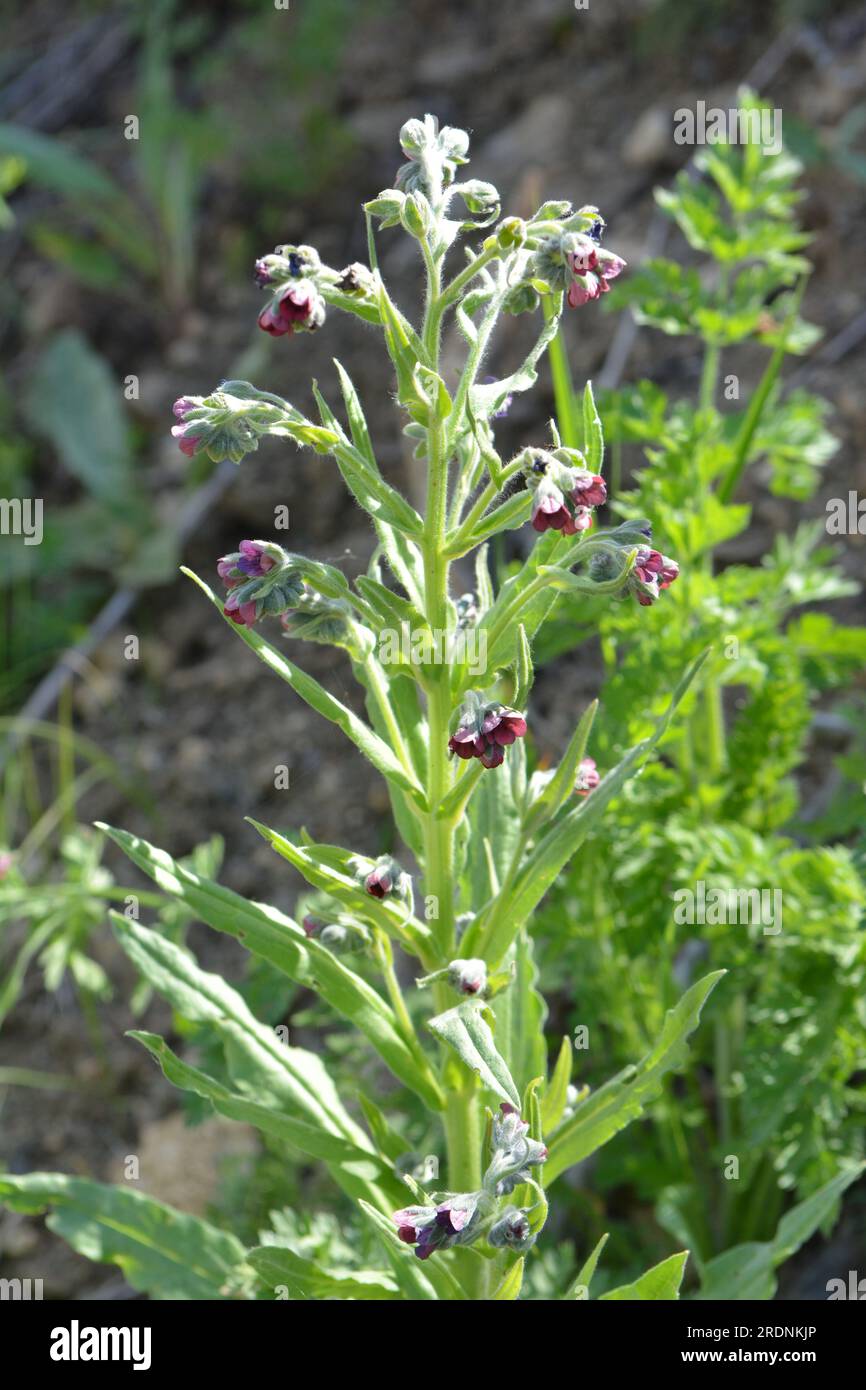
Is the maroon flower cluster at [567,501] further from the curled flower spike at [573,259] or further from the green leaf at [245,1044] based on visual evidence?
the green leaf at [245,1044]

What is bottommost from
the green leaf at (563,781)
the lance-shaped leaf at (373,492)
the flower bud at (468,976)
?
the flower bud at (468,976)

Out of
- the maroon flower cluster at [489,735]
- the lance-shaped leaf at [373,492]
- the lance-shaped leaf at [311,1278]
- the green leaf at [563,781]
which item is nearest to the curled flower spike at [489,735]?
A: the maroon flower cluster at [489,735]

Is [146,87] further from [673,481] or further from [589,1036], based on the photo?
[589,1036]

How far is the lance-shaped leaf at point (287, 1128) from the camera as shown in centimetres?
195

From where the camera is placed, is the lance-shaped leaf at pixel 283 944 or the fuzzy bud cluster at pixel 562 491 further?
the lance-shaped leaf at pixel 283 944

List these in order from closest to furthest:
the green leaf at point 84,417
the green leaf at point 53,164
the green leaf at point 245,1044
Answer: the green leaf at point 245,1044, the green leaf at point 84,417, the green leaf at point 53,164

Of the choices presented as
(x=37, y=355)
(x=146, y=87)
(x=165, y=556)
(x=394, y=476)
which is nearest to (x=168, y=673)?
(x=165, y=556)

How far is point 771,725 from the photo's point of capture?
2643 mm

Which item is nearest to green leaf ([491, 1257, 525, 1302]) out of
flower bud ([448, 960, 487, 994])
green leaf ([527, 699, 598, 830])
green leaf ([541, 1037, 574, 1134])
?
green leaf ([541, 1037, 574, 1134])

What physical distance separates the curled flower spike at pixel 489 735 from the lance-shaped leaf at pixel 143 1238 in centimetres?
116

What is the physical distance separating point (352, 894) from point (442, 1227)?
1.47 feet

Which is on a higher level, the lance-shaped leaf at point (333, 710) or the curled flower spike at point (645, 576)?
the curled flower spike at point (645, 576)

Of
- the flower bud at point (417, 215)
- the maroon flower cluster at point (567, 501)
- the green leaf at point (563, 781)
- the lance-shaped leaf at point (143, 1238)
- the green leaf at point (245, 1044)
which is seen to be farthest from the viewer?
the lance-shaped leaf at point (143, 1238)

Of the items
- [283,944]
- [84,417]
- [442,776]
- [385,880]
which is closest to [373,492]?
[442,776]
